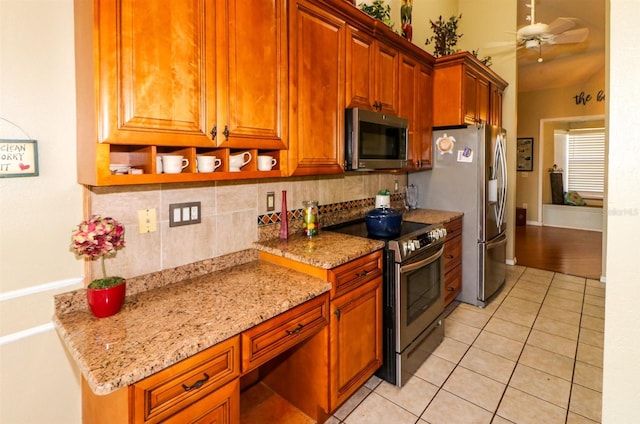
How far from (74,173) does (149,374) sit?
2.94ft

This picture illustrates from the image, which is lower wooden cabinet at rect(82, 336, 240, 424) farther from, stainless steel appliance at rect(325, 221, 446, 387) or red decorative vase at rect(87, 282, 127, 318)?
stainless steel appliance at rect(325, 221, 446, 387)

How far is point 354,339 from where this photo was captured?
1.90 meters

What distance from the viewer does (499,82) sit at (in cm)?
419

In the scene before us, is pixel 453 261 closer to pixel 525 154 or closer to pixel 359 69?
pixel 359 69

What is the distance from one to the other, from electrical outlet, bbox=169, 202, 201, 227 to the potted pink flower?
34 cm

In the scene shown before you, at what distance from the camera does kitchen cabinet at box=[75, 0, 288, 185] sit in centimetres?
120

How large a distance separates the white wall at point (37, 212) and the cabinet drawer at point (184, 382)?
646 mm

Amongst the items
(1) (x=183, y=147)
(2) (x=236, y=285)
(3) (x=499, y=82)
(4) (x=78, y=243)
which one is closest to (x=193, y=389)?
(2) (x=236, y=285)

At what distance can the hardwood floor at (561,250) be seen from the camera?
Answer: 4.54 m

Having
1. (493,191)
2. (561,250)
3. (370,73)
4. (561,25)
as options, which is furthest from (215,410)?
(561,250)

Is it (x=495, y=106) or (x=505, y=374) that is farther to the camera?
(x=495, y=106)

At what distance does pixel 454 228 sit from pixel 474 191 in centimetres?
41

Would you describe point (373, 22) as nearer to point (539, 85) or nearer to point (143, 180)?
point (143, 180)

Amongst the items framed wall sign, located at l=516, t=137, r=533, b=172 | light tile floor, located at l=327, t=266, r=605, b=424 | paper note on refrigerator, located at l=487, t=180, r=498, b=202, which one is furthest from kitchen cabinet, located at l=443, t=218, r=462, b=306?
framed wall sign, located at l=516, t=137, r=533, b=172
